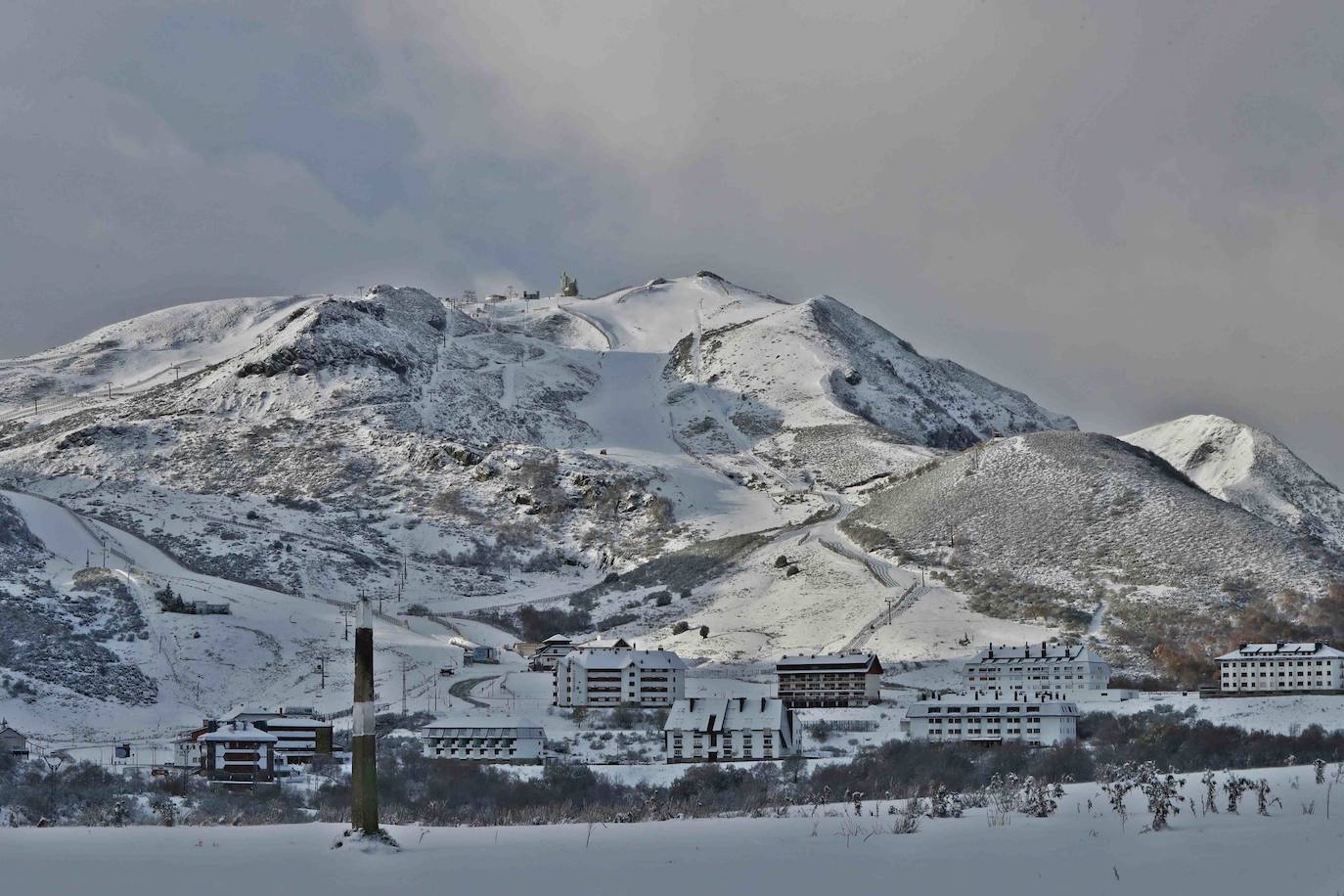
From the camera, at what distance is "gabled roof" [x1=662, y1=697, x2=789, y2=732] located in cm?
6538

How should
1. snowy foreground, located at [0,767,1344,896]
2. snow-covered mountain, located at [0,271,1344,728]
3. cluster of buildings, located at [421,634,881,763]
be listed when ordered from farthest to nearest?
snow-covered mountain, located at [0,271,1344,728] < cluster of buildings, located at [421,634,881,763] < snowy foreground, located at [0,767,1344,896]

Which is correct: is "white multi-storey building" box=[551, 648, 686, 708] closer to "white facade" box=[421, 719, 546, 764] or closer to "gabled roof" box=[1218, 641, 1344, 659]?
"white facade" box=[421, 719, 546, 764]

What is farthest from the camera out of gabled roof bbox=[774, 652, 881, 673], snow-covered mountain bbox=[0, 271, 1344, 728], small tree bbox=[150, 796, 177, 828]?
snow-covered mountain bbox=[0, 271, 1344, 728]

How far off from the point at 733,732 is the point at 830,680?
24.1m

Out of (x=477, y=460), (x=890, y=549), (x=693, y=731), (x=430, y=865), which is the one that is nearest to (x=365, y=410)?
(x=477, y=460)

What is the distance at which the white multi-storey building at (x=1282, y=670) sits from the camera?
80.9m

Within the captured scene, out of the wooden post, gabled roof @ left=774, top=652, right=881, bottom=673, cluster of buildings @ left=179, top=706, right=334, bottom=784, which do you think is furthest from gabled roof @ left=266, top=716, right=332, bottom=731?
the wooden post

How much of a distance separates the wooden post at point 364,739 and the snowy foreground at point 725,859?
1.67 ft

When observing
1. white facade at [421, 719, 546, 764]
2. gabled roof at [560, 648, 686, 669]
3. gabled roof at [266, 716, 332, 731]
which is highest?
gabled roof at [560, 648, 686, 669]

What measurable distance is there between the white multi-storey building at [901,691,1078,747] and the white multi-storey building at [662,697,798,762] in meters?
5.90

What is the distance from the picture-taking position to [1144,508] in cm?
13212

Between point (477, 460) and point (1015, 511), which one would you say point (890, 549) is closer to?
point (1015, 511)

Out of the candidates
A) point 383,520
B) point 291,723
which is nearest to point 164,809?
point 291,723

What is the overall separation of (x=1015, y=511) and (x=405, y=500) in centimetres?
6280
